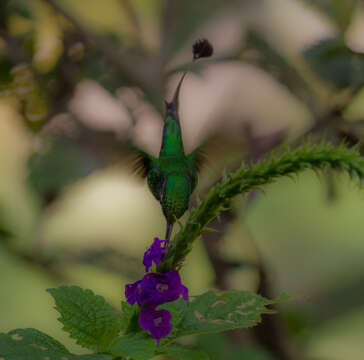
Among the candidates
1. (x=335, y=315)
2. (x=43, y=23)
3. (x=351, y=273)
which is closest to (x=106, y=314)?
(x=43, y=23)

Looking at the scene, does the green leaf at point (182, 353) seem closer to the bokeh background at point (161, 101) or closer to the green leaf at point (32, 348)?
the green leaf at point (32, 348)

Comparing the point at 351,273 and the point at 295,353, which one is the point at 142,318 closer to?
the point at 295,353

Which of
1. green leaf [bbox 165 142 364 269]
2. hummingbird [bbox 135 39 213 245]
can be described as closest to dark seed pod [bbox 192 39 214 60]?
hummingbird [bbox 135 39 213 245]

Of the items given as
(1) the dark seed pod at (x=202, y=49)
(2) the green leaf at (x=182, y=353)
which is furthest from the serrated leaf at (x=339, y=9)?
(2) the green leaf at (x=182, y=353)

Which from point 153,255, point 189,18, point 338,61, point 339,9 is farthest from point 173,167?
point 189,18

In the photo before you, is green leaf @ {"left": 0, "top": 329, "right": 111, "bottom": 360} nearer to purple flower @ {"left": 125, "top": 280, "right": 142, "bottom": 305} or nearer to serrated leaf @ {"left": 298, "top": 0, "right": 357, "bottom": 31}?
purple flower @ {"left": 125, "top": 280, "right": 142, "bottom": 305}
